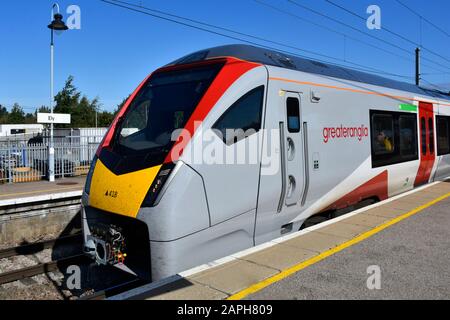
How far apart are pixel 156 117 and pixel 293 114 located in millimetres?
1869

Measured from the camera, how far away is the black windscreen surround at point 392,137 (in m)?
7.61

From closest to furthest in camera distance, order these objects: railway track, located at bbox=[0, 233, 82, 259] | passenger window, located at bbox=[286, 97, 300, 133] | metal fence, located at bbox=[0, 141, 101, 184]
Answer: passenger window, located at bbox=[286, 97, 300, 133], railway track, located at bbox=[0, 233, 82, 259], metal fence, located at bbox=[0, 141, 101, 184]

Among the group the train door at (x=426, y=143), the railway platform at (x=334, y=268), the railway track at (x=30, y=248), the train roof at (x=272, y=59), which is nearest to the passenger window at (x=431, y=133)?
the train door at (x=426, y=143)

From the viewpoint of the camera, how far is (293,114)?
5.55 m

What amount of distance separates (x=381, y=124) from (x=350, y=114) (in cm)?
134

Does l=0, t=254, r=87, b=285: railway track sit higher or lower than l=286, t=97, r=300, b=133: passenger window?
lower

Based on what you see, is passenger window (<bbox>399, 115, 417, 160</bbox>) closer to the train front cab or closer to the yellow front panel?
the train front cab

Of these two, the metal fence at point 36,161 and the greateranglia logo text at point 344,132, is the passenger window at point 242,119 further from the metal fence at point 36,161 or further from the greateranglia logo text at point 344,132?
the metal fence at point 36,161

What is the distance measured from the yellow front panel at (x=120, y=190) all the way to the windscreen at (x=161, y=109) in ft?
1.10

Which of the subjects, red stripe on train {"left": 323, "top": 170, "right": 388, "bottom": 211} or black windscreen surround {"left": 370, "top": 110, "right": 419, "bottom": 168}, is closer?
red stripe on train {"left": 323, "top": 170, "right": 388, "bottom": 211}

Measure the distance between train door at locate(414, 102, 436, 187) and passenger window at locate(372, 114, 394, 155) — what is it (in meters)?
1.79

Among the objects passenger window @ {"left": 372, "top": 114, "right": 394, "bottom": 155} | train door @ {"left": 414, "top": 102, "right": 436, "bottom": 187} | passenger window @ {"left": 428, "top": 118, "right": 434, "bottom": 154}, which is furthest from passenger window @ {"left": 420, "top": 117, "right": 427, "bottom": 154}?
passenger window @ {"left": 372, "top": 114, "right": 394, "bottom": 155}

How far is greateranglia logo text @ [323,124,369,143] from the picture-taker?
6.21 metres
